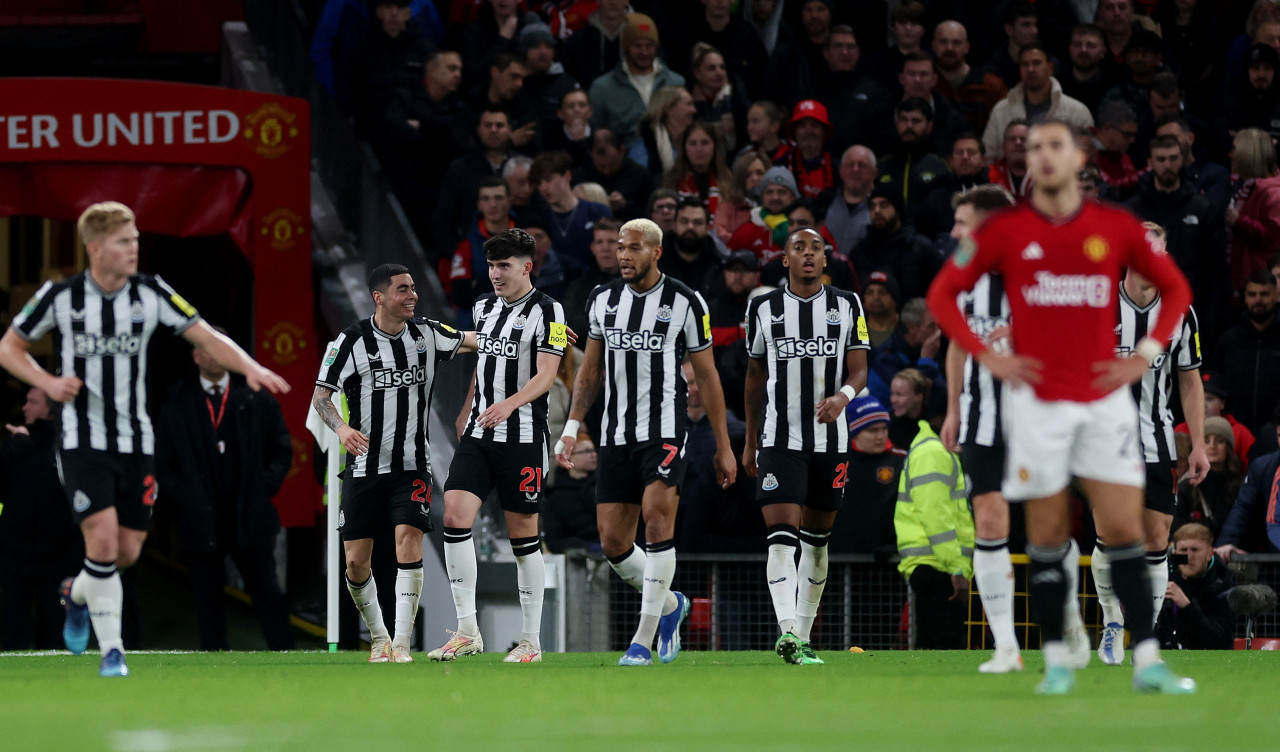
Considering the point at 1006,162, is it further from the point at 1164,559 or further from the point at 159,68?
the point at 159,68

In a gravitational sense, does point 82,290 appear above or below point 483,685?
above

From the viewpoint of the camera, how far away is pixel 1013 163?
1538cm

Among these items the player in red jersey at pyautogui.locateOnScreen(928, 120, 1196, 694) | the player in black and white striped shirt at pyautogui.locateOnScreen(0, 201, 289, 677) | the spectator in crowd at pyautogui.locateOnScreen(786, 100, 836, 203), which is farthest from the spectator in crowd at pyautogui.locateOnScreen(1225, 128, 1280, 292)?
the player in black and white striped shirt at pyautogui.locateOnScreen(0, 201, 289, 677)

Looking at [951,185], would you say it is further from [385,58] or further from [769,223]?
[385,58]

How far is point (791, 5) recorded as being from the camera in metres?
19.1

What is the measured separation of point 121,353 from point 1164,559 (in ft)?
18.2

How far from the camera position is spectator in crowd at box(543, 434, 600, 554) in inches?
529

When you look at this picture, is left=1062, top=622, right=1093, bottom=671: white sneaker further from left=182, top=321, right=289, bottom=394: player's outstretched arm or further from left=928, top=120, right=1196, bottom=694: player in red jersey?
left=182, top=321, right=289, bottom=394: player's outstretched arm

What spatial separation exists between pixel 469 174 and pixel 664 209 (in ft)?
5.90

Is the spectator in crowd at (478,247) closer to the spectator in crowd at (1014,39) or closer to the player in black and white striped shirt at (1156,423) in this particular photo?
the spectator in crowd at (1014,39)

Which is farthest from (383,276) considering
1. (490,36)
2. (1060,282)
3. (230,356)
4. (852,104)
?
(490,36)

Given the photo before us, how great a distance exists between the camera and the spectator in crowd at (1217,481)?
1302 centimetres

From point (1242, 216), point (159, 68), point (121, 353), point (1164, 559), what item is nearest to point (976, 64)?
point (1242, 216)

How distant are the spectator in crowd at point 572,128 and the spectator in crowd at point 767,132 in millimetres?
1395
